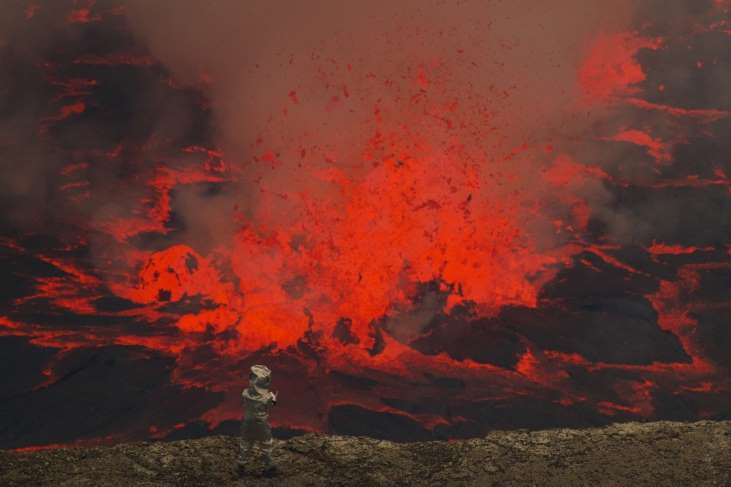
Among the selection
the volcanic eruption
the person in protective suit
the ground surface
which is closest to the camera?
the person in protective suit

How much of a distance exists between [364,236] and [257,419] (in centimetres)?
1586

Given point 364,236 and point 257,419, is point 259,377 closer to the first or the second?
point 257,419

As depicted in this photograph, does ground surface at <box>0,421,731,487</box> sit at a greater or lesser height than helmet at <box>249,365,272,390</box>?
lesser

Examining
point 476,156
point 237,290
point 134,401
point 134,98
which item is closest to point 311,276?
point 237,290

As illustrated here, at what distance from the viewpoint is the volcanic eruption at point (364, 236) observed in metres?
17.2

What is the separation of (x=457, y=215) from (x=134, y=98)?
13.0 m

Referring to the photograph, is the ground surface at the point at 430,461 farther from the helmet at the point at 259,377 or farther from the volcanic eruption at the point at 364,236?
the volcanic eruption at the point at 364,236

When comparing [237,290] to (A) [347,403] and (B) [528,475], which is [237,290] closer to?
(A) [347,403]

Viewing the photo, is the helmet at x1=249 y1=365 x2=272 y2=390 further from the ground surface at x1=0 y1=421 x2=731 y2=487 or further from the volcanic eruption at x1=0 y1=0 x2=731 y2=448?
the volcanic eruption at x1=0 y1=0 x2=731 y2=448

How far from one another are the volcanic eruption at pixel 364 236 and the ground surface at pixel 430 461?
32.3ft

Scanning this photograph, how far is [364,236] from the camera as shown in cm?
2161

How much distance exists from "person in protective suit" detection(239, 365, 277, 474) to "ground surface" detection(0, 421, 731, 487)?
0.22m

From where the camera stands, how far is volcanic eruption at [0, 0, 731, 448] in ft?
56.3

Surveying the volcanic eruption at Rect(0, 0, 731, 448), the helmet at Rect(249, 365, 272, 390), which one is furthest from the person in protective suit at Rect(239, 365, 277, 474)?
the volcanic eruption at Rect(0, 0, 731, 448)
